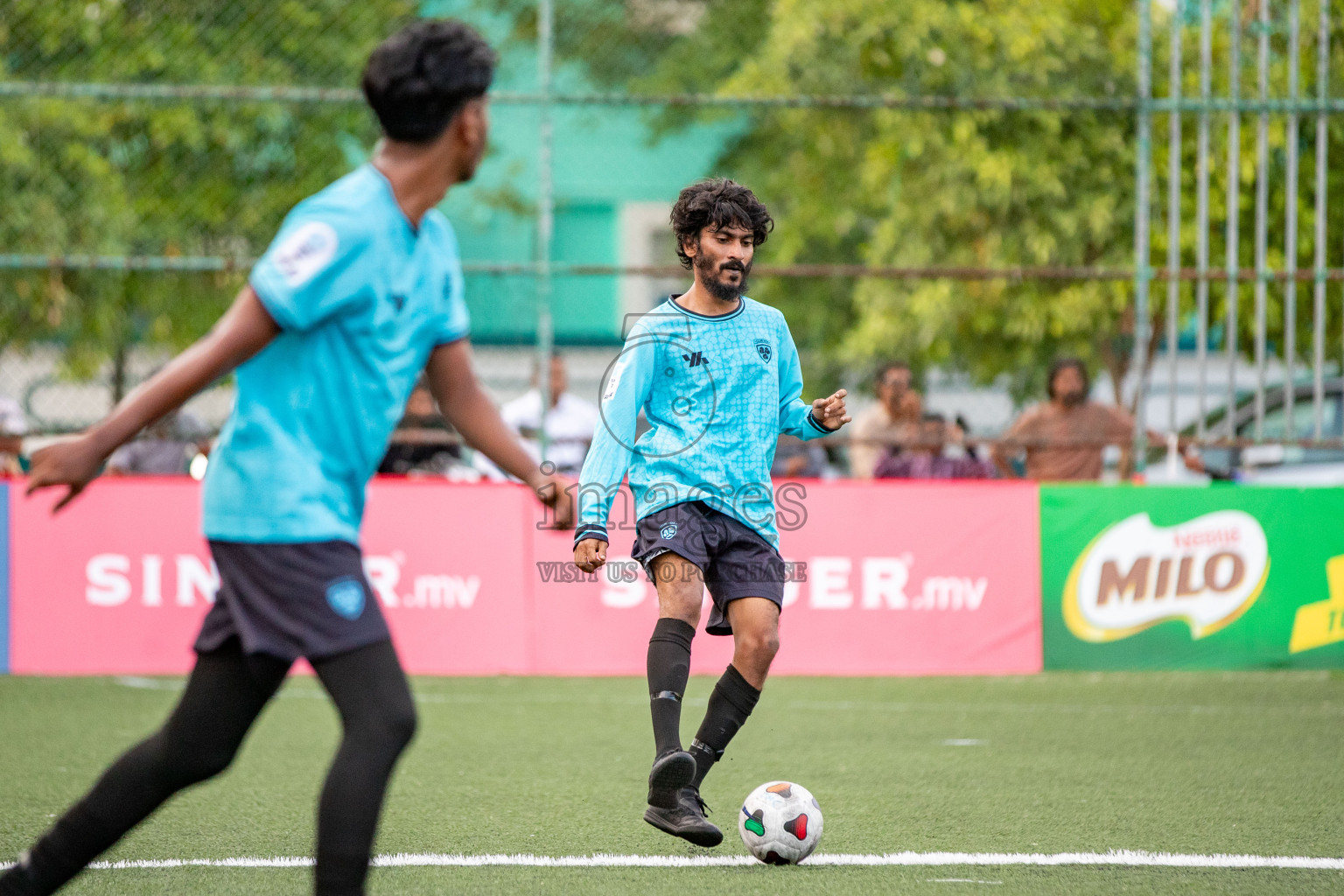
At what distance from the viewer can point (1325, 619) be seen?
8695mm

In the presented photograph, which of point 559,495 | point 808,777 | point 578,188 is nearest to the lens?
point 559,495

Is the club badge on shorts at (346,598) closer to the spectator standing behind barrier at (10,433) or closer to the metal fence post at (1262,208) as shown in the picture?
the spectator standing behind barrier at (10,433)

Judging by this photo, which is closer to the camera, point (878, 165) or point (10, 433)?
point (10, 433)

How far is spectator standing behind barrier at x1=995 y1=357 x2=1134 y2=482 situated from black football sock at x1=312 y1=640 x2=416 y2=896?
7426 millimetres

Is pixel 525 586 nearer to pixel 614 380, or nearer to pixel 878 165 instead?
pixel 614 380

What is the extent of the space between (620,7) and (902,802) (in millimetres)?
9992

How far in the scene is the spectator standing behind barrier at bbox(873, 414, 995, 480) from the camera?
966 cm

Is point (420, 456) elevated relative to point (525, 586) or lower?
elevated

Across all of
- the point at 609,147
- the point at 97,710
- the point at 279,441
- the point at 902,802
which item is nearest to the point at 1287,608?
the point at 902,802

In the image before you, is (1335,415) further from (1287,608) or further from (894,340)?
(894,340)

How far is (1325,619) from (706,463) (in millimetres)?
5813

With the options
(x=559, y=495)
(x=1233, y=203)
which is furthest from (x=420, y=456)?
(x=559, y=495)

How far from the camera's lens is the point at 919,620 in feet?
28.6

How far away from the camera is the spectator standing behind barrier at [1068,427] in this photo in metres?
9.77
